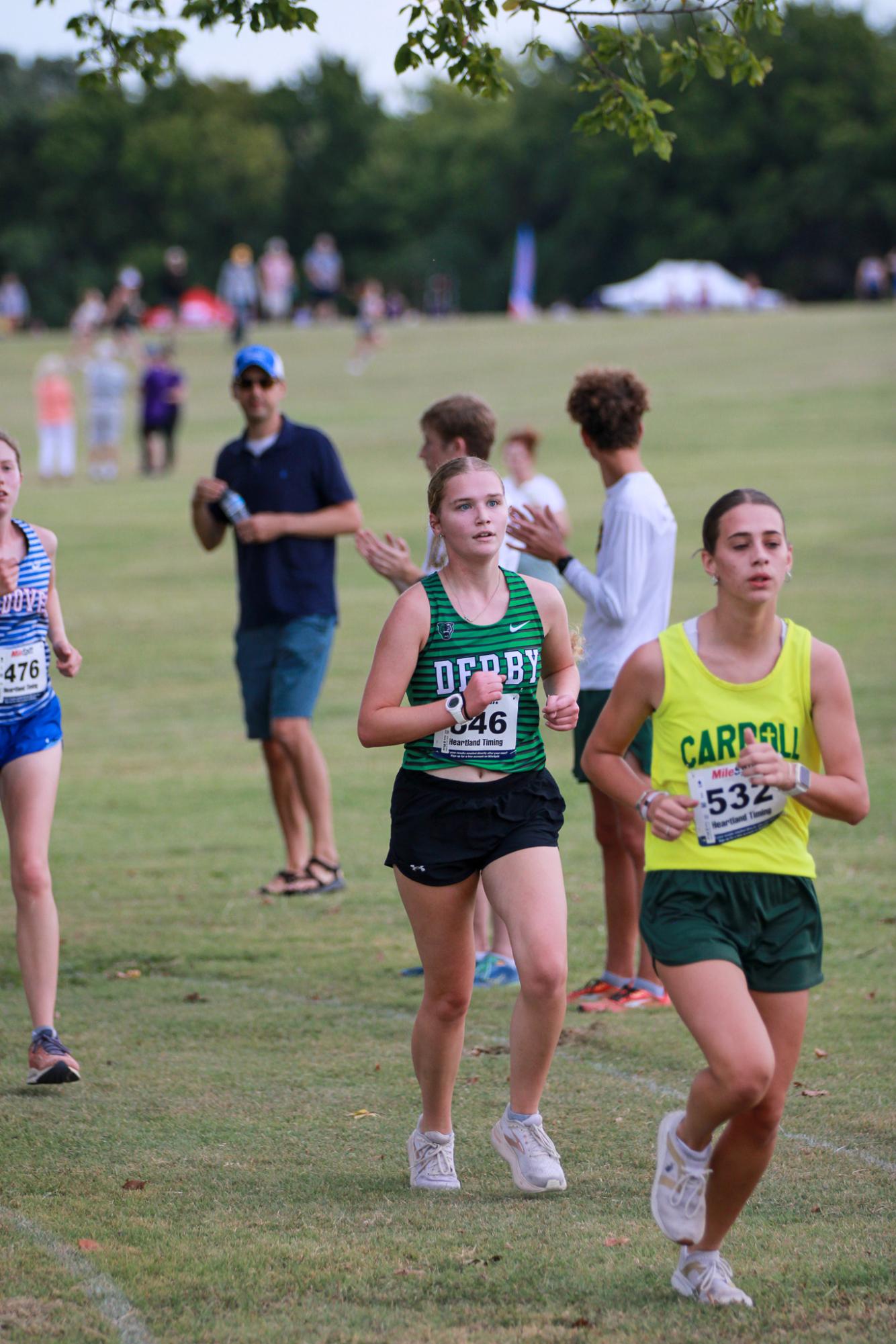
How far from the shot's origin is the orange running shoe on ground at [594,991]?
720 centimetres

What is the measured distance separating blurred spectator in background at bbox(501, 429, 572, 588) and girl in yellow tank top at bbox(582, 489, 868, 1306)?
10.9ft

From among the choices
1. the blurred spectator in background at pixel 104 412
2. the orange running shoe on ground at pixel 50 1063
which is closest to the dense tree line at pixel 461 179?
the blurred spectator in background at pixel 104 412

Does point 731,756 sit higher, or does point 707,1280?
point 731,756

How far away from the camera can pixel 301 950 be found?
809 centimetres

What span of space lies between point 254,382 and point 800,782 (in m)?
5.49

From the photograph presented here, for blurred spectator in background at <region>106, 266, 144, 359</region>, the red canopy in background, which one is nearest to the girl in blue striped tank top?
blurred spectator in background at <region>106, 266, 144, 359</region>

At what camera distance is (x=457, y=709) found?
15.5 feet

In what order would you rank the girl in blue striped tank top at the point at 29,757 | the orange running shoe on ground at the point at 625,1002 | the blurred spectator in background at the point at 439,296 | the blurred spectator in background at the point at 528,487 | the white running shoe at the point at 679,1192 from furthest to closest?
the blurred spectator in background at the point at 439,296 → the blurred spectator in background at the point at 528,487 → the orange running shoe on ground at the point at 625,1002 → the girl in blue striped tank top at the point at 29,757 → the white running shoe at the point at 679,1192

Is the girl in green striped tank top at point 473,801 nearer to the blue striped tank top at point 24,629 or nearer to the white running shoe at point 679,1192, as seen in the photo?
the white running shoe at point 679,1192

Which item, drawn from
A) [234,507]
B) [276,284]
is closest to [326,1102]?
[234,507]

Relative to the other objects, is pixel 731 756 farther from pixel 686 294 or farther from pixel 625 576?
pixel 686 294

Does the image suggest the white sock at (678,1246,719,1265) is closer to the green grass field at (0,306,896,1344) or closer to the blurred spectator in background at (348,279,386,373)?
the green grass field at (0,306,896,1344)

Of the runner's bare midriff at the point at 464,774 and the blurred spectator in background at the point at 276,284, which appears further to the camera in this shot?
the blurred spectator in background at the point at 276,284

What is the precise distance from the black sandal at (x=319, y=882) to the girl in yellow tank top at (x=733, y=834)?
5054 millimetres
